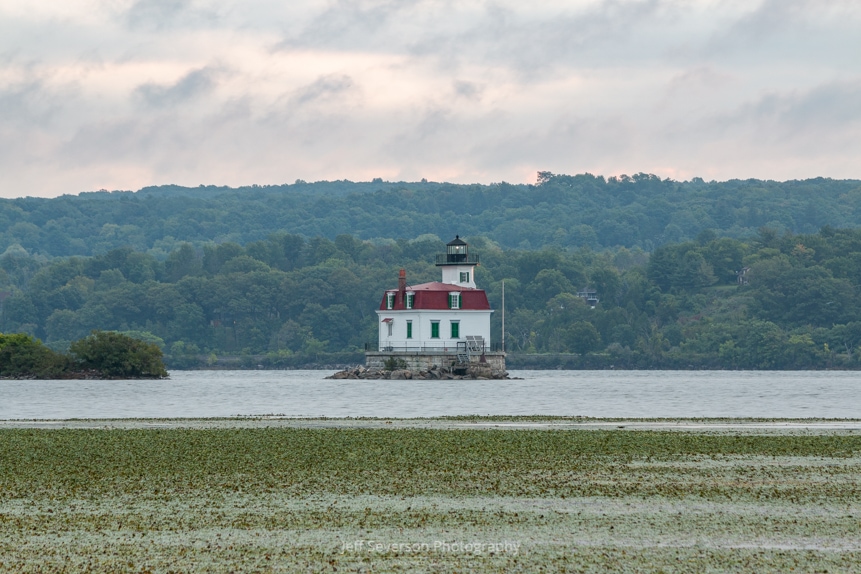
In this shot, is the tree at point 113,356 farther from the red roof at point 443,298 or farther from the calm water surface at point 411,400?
the red roof at point 443,298

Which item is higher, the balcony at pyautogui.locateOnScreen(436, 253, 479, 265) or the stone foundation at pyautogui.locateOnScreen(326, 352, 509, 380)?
the balcony at pyautogui.locateOnScreen(436, 253, 479, 265)

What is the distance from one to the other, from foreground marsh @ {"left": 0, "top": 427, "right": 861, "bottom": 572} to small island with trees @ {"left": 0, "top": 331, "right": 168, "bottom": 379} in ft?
208

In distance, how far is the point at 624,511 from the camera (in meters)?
24.2

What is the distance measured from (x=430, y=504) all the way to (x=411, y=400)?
1844 inches

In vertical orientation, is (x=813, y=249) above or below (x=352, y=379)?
above

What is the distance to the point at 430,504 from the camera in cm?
2502

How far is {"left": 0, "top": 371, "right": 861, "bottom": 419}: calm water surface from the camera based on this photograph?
189 ft

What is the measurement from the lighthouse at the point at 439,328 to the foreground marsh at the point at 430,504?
222ft

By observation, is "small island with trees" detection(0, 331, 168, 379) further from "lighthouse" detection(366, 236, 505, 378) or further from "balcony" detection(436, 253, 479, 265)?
"balcony" detection(436, 253, 479, 265)

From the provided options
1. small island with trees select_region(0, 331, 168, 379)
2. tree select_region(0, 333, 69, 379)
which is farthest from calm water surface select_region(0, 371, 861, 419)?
small island with trees select_region(0, 331, 168, 379)

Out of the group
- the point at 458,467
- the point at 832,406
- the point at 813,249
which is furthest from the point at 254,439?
the point at 813,249

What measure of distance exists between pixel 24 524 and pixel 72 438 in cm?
1568

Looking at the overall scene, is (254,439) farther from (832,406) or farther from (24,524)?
(832,406)

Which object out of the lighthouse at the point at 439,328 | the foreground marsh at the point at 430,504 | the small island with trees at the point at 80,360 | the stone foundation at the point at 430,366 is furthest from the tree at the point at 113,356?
the foreground marsh at the point at 430,504
